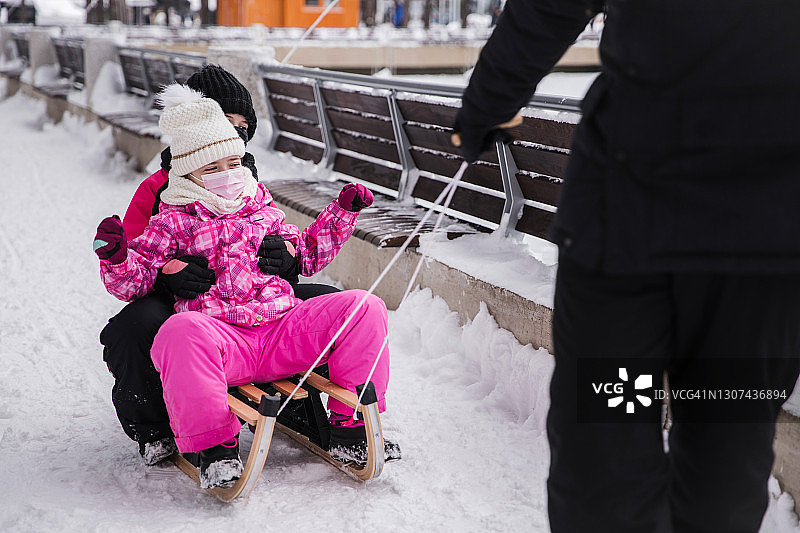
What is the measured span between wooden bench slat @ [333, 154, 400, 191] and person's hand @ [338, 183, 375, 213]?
100 inches

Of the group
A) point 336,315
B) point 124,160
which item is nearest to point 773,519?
point 336,315

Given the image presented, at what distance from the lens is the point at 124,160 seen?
33.6 feet

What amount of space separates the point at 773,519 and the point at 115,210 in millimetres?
6675

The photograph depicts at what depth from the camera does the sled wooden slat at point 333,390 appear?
3.07m

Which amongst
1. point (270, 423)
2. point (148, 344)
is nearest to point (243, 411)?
point (270, 423)

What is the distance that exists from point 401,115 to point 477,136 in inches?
152

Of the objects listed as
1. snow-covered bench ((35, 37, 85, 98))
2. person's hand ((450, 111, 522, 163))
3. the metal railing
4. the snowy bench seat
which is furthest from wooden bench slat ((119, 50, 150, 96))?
person's hand ((450, 111, 522, 163))

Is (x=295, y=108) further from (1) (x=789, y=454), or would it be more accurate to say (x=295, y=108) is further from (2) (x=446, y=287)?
(1) (x=789, y=454)

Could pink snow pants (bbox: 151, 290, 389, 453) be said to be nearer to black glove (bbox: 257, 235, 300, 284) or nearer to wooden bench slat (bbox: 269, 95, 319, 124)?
black glove (bbox: 257, 235, 300, 284)

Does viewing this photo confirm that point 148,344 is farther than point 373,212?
No

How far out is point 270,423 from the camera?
291 cm

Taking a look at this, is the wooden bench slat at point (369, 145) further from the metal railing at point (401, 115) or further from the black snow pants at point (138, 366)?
the black snow pants at point (138, 366)

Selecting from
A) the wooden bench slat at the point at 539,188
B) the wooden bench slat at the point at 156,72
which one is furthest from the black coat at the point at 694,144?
the wooden bench slat at the point at 156,72

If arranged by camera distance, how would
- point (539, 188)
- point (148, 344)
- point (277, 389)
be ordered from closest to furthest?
1. point (148, 344)
2. point (277, 389)
3. point (539, 188)
